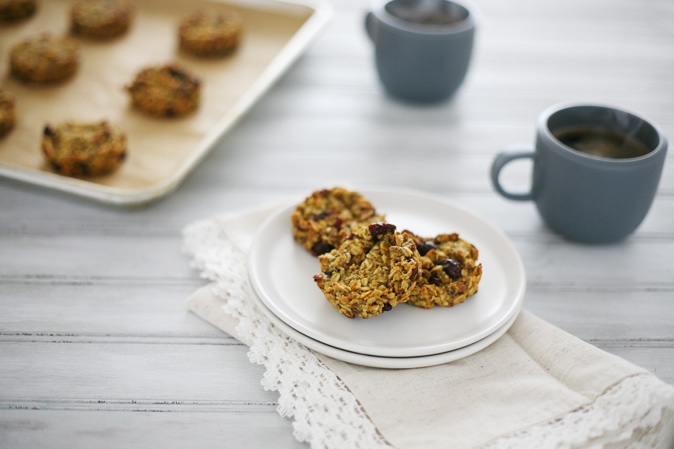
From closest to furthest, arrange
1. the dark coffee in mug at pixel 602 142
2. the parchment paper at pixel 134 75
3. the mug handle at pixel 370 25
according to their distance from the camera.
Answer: the dark coffee in mug at pixel 602 142 → the parchment paper at pixel 134 75 → the mug handle at pixel 370 25

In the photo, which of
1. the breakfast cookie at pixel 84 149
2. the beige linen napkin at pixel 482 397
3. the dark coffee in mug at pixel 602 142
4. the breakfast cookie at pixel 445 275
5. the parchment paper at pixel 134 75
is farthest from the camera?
the parchment paper at pixel 134 75

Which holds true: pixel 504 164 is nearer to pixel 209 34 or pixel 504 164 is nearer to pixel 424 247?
pixel 424 247

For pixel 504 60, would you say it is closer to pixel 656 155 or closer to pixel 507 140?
pixel 507 140

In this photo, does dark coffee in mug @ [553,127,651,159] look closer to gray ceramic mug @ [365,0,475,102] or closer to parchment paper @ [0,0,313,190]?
gray ceramic mug @ [365,0,475,102]


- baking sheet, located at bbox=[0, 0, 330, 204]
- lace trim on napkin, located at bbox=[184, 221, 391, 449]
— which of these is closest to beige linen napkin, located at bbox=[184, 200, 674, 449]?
lace trim on napkin, located at bbox=[184, 221, 391, 449]

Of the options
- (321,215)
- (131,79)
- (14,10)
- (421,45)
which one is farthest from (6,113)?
(421,45)

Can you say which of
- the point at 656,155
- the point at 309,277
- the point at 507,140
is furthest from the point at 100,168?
the point at 656,155

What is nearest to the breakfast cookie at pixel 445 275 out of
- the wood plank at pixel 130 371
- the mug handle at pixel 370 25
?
the wood plank at pixel 130 371

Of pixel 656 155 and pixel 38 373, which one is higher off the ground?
pixel 656 155

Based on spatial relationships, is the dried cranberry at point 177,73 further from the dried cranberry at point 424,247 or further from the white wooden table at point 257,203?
the dried cranberry at point 424,247
